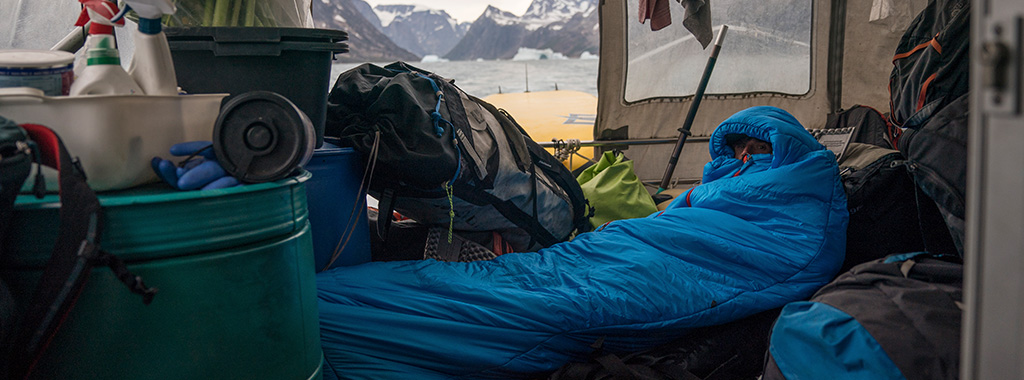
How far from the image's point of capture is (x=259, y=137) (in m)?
1.16

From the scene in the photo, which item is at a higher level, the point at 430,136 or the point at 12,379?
the point at 430,136

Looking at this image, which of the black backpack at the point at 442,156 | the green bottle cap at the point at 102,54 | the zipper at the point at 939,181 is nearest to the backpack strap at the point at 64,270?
the green bottle cap at the point at 102,54

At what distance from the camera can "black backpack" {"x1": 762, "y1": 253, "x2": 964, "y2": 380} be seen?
1172mm

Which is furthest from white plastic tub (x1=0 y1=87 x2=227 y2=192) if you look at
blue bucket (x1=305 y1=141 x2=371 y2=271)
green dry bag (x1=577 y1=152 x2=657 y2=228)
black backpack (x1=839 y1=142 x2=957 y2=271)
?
black backpack (x1=839 y1=142 x2=957 y2=271)

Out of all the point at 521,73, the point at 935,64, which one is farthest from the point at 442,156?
the point at 521,73

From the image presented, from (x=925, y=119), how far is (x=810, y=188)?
440mm

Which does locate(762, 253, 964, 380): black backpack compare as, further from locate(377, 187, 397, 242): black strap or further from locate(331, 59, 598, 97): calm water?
locate(331, 59, 598, 97): calm water

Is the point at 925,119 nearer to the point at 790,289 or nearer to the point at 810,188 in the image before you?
the point at 810,188

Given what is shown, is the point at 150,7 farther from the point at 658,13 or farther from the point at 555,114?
the point at 555,114

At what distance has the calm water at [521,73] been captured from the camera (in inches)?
1244

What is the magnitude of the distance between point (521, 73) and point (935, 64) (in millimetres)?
38040

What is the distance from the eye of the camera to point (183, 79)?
64.6 inches

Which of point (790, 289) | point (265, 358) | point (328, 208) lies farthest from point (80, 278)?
point (790, 289)

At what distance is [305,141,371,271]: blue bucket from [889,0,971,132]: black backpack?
171 cm
